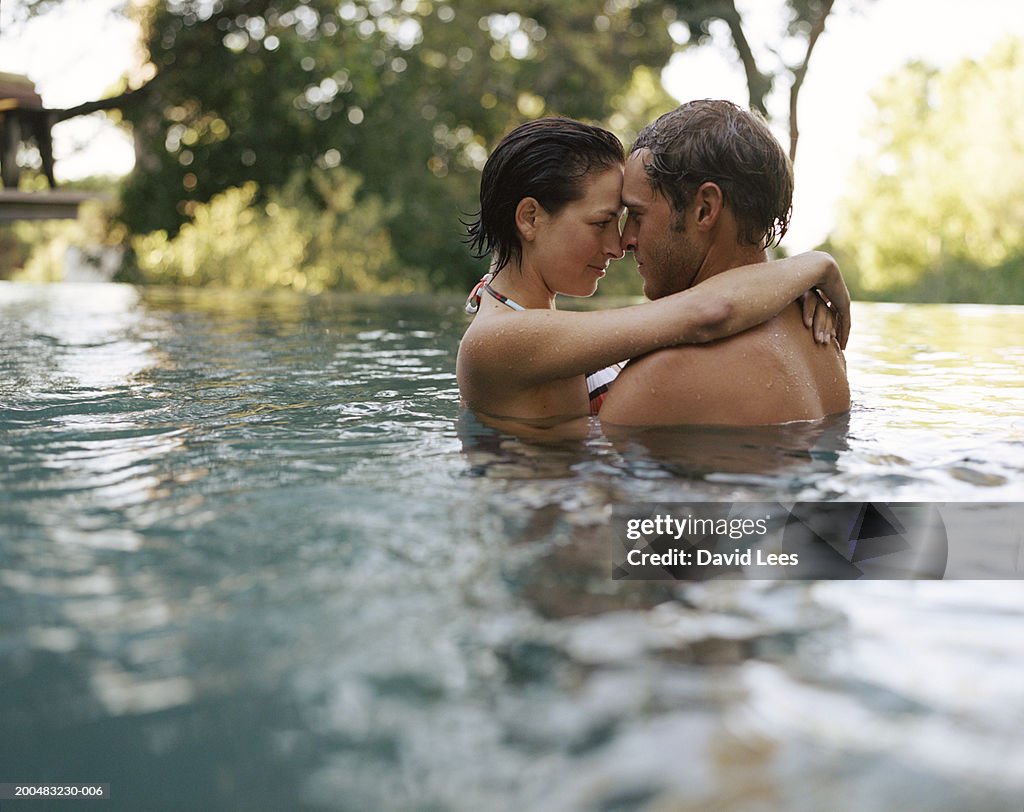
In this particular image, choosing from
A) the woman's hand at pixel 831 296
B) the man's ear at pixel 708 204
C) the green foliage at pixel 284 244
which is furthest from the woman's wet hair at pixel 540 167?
the green foliage at pixel 284 244

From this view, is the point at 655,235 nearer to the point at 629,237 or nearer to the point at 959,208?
the point at 629,237

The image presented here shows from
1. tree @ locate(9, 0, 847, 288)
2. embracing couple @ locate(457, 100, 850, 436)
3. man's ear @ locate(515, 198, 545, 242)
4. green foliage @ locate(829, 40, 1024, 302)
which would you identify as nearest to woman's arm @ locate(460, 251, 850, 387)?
embracing couple @ locate(457, 100, 850, 436)

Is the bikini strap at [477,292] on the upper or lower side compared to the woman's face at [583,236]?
lower

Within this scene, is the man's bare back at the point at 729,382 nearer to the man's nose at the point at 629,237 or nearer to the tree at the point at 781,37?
the man's nose at the point at 629,237

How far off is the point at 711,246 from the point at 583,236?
1.32 ft

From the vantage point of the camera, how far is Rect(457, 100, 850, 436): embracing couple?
3.04 metres

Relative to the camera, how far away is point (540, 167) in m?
3.33

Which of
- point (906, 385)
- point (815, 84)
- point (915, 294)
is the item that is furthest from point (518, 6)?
point (906, 385)

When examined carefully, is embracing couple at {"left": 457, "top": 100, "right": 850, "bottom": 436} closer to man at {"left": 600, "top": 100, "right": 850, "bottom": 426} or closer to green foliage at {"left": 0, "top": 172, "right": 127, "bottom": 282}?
man at {"left": 600, "top": 100, "right": 850, "bottom": 426}

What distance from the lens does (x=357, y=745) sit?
1264 mm

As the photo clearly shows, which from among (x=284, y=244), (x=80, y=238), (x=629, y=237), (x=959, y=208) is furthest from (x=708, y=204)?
(x=959, y=208)

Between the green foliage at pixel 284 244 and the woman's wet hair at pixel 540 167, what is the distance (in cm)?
1507

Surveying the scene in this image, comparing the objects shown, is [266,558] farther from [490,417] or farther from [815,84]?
[815,84]

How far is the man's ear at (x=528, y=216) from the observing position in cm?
335
